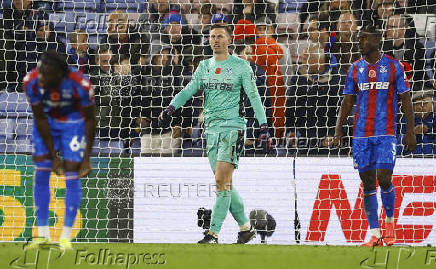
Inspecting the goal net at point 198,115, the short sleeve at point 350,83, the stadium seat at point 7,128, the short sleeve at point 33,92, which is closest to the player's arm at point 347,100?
the short sleeve at point 350,83

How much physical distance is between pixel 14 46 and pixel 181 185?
2.51 meters

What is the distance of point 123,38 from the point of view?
8.30 meters

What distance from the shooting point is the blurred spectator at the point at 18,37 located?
318 inches

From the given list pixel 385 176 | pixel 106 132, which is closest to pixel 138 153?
pixel 106 132

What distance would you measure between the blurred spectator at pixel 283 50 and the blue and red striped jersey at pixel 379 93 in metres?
2.16

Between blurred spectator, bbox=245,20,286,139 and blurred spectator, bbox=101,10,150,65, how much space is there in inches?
45.5

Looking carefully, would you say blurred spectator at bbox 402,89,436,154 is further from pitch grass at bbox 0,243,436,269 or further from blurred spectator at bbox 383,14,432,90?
pitch grass at bbox 0,243,436,269

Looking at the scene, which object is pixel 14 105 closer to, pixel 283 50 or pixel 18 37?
pixel 18 37

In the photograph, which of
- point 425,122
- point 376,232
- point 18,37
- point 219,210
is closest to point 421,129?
point 425,122

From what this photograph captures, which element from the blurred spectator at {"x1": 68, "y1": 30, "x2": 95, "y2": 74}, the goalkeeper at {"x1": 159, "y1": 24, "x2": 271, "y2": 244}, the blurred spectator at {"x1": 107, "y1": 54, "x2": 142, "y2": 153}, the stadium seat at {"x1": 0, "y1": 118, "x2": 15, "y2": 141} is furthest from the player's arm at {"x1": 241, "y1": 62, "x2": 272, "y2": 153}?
the stadium seat at {"x1": 0, "y1": 118, "x2": 15, "y2": 141}

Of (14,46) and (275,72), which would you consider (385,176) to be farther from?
(14,46)

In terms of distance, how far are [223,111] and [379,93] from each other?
133 cm

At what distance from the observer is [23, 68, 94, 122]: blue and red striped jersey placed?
4352mm

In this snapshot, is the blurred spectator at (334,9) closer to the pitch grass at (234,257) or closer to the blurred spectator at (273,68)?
the blurred spectator at (273,68)
